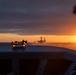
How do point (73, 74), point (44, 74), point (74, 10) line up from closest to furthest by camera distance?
point (73, 74)
point (74, 10)
point (44, 74)

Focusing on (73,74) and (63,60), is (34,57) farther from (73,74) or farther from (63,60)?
(73,74)

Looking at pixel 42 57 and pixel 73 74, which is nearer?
pixel 73 74

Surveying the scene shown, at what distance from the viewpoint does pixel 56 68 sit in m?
21.7

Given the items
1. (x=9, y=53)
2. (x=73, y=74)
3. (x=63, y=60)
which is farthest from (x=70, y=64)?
(x=73, y=74)

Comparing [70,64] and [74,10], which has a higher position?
[74,10]

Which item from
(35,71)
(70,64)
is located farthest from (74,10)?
(35,71)

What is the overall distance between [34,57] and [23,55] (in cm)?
68

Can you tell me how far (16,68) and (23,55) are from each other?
93cm

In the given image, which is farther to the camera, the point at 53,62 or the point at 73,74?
the point at 53,62

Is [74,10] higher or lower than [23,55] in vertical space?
higher

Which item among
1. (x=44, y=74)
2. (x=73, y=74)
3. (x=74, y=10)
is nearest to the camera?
(x=73, y=74)

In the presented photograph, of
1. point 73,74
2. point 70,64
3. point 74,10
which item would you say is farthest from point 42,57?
point 73,74

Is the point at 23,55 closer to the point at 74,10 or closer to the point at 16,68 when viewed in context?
the point at 16,68

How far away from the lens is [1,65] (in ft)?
73.8
